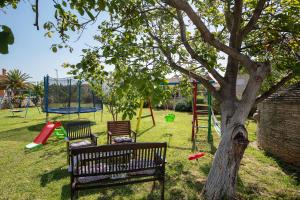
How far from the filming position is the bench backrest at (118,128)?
335 inches

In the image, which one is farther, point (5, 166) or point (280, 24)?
point (5, 166)

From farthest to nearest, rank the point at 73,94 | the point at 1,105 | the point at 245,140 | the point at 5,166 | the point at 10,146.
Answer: the point at 1,105 < the point at 73,94 < the point at 10,146 < the point at 5,166 < the point at 245,140

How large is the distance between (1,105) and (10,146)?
76.2 ft

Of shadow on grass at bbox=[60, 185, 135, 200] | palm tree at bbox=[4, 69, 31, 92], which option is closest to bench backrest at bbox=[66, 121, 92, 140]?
shadow on grass at bbox=[60, 185, 135, 200]

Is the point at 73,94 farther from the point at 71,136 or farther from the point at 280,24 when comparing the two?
the point at 280,24

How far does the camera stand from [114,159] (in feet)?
15.7

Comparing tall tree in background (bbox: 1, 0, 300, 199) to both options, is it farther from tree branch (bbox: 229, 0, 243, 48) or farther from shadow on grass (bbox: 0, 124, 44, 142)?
shadow on grass (bbox: 0, 124, 44, 142)

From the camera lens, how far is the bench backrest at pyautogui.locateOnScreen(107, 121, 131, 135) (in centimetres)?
852

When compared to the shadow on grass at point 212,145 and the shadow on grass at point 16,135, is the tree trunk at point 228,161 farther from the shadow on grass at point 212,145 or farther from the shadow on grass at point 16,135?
the shadow on grass at point 16,135

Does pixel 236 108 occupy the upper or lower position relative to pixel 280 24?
lower

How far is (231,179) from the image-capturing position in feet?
14.7

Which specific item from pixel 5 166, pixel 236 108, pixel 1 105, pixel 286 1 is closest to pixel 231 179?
pixel 236 108

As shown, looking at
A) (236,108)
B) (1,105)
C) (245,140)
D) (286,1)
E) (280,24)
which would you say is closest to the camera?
(245,140)

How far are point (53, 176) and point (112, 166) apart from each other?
7.68ft
